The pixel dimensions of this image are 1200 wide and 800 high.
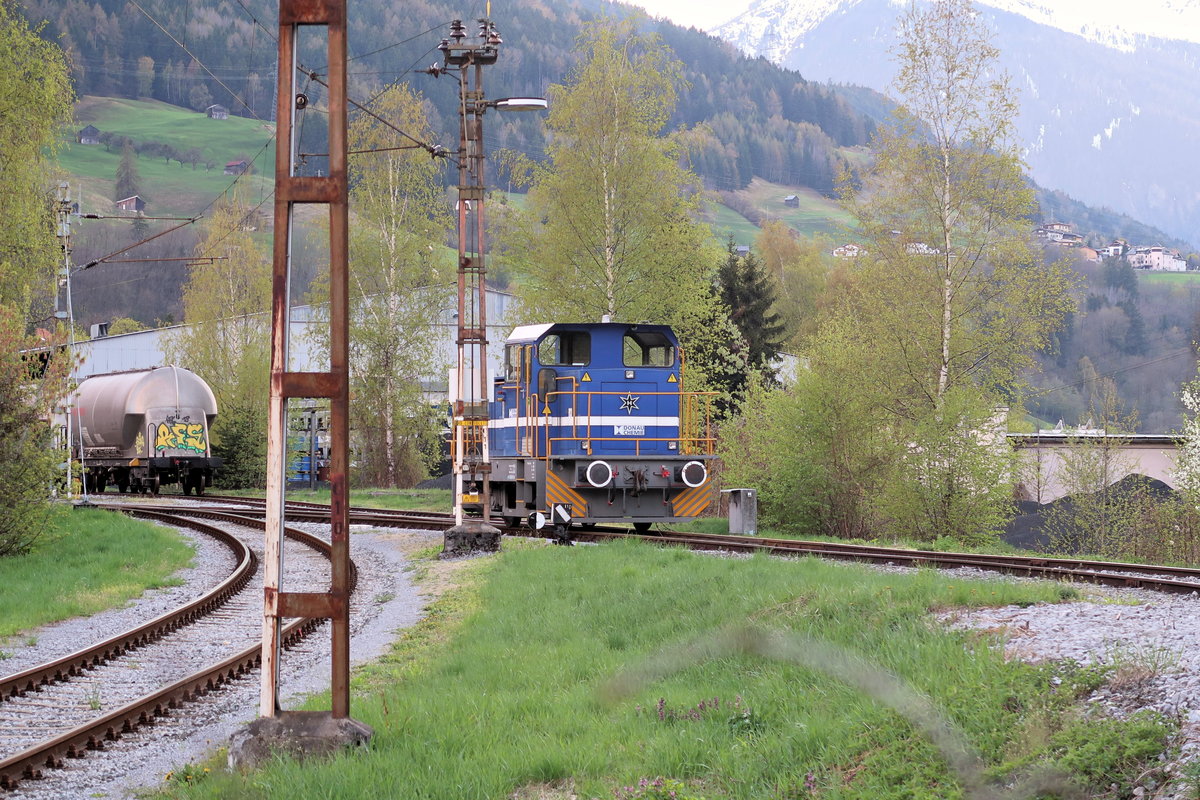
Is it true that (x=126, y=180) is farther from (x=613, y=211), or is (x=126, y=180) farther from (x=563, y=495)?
(x=563, y=495)

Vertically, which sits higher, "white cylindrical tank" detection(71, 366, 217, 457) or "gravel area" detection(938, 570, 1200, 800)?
"white cylindrical tank" detection(71, 366, 217, 457)

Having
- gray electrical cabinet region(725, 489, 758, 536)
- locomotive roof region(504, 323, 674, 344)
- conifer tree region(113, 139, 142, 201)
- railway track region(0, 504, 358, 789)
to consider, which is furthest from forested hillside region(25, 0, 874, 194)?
railway track region(0, 504, 358, 789)

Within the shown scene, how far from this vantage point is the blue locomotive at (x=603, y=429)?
19.4m

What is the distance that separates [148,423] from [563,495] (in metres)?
22.9

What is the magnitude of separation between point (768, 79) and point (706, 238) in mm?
169313

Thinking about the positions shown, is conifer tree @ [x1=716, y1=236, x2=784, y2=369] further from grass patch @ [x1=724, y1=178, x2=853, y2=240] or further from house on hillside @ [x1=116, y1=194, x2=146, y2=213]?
grass patch @ [x1=724, y1=178, x2=853, y2=240]

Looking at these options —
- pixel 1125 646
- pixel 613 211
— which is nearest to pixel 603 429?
pixel 613 211

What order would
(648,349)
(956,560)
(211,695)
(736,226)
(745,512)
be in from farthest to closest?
(736,226) → (745,512) → (648,349) → (956,560) → (211,695)

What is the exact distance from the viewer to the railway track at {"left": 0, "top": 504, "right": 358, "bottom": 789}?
745 centimetres

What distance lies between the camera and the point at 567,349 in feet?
67.4

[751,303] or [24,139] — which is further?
[751,303]

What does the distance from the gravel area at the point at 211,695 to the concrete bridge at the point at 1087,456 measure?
→ 1204 cm

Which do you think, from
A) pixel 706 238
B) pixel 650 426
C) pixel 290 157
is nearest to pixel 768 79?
pixel 706 238

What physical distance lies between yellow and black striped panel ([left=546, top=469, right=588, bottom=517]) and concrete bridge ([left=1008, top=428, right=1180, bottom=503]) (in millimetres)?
8174
